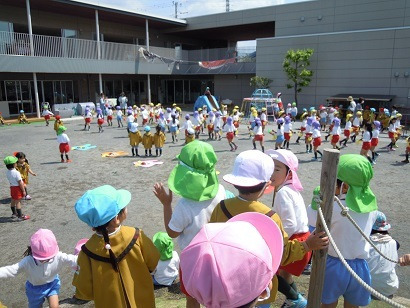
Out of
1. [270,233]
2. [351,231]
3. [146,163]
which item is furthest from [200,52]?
[270,233]

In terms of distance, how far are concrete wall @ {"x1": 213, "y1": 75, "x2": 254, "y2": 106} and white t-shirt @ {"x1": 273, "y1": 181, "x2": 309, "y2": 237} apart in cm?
2972

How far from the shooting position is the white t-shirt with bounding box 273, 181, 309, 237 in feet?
9.96

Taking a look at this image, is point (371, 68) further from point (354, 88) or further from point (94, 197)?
point (94, 197)

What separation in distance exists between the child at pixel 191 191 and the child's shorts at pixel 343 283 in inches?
46.5

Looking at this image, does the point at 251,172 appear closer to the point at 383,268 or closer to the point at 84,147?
the point at 383,268

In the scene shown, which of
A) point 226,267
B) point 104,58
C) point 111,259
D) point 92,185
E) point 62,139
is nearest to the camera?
point 226,267

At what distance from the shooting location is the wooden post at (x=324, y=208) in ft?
8.29

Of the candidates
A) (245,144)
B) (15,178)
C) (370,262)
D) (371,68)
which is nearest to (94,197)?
(370,262)

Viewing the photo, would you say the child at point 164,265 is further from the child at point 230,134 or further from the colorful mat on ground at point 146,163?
the child at point 230,134

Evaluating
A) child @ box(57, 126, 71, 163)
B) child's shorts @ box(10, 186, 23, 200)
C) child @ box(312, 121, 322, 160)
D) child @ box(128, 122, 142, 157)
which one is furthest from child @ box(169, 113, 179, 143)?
child's shorts @ box(10, 186, 23, 200)

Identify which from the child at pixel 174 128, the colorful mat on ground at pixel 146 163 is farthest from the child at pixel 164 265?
the child at pixel 174 128

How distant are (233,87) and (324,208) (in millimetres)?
31309

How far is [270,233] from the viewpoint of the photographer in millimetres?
1854

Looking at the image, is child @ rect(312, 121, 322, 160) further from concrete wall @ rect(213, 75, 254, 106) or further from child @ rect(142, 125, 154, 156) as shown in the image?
concrete wall @ rect(213, 75, 254, 106)
